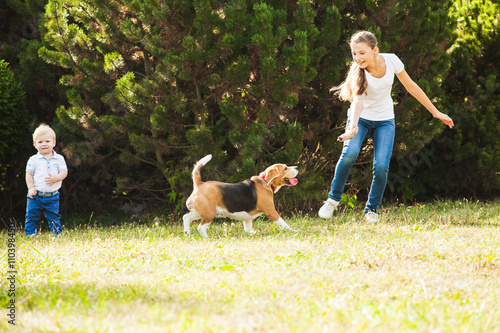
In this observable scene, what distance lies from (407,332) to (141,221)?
6572mm

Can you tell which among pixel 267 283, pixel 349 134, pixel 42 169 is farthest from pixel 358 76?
pixel 42 169

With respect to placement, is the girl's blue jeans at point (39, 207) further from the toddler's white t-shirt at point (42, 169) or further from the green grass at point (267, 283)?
the green grass at point (267, 283)

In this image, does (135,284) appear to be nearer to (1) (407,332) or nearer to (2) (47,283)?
(2) (47,283)

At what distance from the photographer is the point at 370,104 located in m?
5.68

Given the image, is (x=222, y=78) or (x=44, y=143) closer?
(x=44, y=143)

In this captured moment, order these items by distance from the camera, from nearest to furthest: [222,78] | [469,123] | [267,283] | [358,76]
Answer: [267,283] < [358,76] < [222,78] < [469,123]

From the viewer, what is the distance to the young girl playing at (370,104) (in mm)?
5480

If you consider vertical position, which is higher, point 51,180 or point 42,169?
point 42,169

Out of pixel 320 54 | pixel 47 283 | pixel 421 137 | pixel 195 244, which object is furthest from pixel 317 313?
pixel 421 137

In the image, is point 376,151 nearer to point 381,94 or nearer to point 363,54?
point 381,94

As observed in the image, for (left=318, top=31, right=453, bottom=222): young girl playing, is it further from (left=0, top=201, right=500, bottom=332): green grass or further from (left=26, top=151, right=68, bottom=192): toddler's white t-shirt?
(left=26, top=151, right=68, bottom=192): toddler's white t-shirt

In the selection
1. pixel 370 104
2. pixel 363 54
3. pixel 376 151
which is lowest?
pixel 376 151

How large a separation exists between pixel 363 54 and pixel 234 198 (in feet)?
6.97

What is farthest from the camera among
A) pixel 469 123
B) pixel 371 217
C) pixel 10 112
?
pixel 469 123
